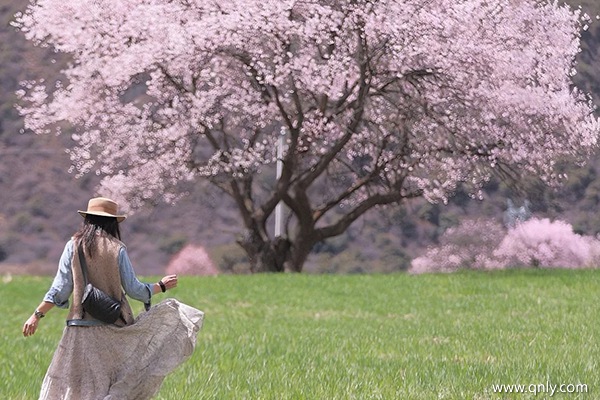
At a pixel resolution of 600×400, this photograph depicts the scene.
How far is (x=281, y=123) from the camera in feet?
101

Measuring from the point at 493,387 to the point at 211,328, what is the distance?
378 inches

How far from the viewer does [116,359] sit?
7.09 m

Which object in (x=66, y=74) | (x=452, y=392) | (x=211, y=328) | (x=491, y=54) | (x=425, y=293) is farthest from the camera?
(x=66, y=74)

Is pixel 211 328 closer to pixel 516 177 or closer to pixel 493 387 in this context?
pixel 493 387

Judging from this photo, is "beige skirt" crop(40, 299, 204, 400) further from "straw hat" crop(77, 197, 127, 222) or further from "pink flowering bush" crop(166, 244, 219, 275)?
"pink flowering bush" crop(166, 244, 219, 275)

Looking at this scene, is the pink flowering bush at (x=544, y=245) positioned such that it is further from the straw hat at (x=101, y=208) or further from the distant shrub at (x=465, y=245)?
the straw hat at (x=101, y=208)

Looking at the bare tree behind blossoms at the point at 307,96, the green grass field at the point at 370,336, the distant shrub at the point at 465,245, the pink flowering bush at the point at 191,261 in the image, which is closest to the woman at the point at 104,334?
the green grass field at the point at 370,336

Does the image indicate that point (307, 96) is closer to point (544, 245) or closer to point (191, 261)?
point (544, 245)

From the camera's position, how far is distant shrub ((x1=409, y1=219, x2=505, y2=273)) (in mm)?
49688

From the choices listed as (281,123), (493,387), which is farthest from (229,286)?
(493,387)

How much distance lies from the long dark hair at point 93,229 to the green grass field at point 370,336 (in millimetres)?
1899

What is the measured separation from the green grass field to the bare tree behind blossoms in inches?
164

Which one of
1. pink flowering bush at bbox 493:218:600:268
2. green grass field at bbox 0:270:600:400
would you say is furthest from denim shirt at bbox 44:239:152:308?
pink flowering bush at bbox 493:218:600:268

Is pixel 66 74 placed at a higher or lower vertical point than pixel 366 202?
higher
